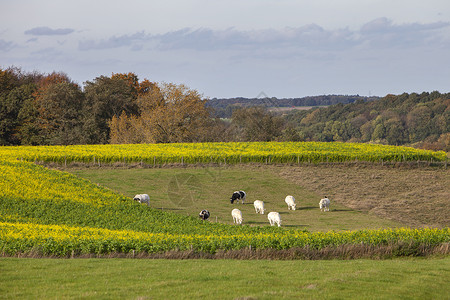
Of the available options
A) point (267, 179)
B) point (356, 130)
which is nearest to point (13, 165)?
point (267, 179)

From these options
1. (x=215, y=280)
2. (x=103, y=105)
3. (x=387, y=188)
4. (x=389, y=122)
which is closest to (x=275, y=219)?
(x=215, y=280)

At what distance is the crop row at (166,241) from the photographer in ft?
82.2

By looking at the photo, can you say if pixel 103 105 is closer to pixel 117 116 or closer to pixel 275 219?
pixel 117 116

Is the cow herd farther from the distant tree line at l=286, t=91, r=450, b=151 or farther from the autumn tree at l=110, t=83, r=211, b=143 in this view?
the distant tree line at l=286, t=91, r=450, b=151

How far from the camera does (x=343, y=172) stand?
6262 cm

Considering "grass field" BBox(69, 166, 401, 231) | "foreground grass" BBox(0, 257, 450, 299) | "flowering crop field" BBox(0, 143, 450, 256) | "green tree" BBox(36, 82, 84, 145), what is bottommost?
"grass field" BBox(69, 166, 401, 231)

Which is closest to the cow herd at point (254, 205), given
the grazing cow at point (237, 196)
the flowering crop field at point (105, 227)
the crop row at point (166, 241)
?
the grazing cow at point (237, 196)

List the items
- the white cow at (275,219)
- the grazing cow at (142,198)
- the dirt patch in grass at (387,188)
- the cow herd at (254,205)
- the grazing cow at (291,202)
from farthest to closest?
1. the grazing cow at (291,202)
2. the grazing cow at (142,198)
3. the dirt patch in grass at (387,188)
4. the cow herd at (254,205)
5. the white cow at (275,219)

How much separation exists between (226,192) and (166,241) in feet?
90.6

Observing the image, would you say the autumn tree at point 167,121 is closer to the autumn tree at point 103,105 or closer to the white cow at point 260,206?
the autumn tree at point 103,105

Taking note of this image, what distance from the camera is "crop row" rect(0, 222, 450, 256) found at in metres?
25.1

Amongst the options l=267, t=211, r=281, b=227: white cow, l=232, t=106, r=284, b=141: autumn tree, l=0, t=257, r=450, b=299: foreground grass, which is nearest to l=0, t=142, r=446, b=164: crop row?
l=267, t=211, r=281, b=227: white cow

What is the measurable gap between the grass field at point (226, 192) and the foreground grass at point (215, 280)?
16.8m

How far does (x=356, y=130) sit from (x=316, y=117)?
19.7m
